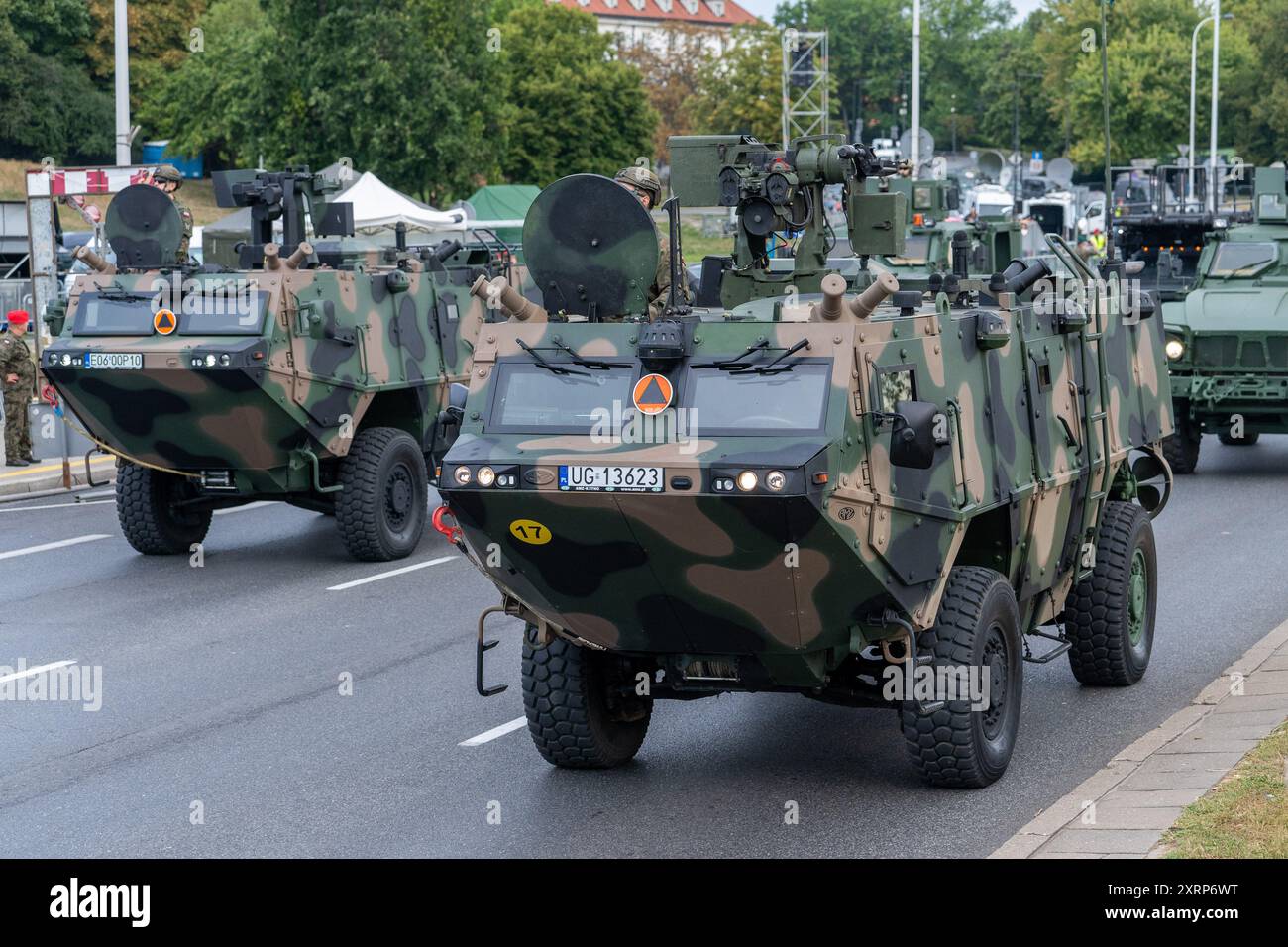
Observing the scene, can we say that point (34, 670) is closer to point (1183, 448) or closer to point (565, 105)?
point (1183, 448)

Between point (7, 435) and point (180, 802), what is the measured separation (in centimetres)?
1227

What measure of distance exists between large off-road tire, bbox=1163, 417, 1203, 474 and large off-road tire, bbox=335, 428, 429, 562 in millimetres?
7139

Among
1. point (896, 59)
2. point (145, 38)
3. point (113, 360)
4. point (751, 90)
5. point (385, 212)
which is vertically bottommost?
point (113, 360)

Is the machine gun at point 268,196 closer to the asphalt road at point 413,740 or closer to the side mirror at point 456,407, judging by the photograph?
the asphalt road at point 413,740

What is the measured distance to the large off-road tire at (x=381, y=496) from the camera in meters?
14.3

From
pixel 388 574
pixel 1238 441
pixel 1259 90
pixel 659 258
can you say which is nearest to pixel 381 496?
pixel 388 574

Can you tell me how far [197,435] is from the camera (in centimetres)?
1388

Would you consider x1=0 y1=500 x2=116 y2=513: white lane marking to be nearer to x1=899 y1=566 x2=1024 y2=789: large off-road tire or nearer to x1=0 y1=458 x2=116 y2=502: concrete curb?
x1=0 y1=458 x2=116 y2=502: concrete curb

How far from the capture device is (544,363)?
7.71 meters

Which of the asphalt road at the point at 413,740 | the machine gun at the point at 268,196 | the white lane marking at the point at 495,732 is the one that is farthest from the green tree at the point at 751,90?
the white lane marking at the point at 495,732

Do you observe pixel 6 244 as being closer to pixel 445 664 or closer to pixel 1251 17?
pixel 445 664

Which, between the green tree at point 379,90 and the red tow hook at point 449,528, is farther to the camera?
the green tree at point 379,90

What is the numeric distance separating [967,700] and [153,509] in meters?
8.62

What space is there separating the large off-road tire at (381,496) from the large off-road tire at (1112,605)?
609 centimetres
